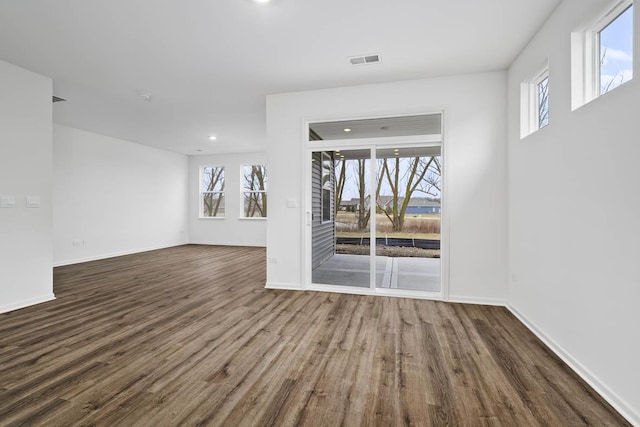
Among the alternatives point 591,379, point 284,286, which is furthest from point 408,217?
point 591,379

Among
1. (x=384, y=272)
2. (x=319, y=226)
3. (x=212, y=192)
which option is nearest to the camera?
(x=384, y=272)

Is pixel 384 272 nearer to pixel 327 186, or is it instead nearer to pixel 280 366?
pixel 327 186

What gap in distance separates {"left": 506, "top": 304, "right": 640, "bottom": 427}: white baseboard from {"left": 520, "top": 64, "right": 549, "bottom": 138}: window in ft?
6.32

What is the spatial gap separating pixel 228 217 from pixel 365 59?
22.1 ft

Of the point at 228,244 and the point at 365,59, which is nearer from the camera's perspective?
the point at 365,59

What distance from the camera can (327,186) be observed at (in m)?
4.24

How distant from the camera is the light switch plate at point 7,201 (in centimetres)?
325

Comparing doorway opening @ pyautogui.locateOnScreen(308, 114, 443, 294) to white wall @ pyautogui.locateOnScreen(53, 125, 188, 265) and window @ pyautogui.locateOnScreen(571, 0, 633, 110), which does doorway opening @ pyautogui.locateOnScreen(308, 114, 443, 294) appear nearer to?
window @ pyautogui.locateOnScreen(571, 0, 633, 110)

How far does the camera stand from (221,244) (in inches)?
353

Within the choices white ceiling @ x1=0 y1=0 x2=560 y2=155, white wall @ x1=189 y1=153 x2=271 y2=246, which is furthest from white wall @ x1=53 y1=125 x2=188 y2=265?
white ceiling @ x1=0 y1=0 x2=560 y2=155

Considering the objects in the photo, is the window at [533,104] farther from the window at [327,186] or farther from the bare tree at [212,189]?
the bare tree at [212,189]

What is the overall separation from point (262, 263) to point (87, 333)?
142 inches

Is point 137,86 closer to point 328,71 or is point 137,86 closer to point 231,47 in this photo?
point 231,47

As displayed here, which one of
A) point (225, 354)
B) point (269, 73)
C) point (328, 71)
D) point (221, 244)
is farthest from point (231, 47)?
point (221, 244)
